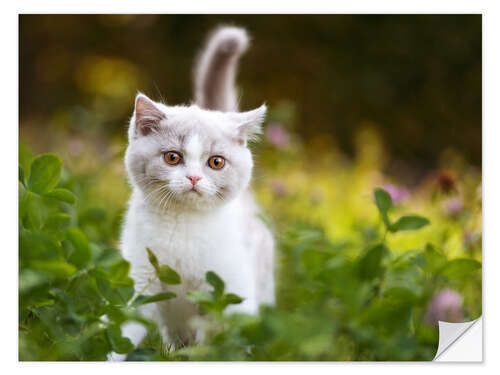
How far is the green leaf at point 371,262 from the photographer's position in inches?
39.0

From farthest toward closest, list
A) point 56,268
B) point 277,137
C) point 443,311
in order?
1. point 277,137
2. point 443,311
3. point 56,268

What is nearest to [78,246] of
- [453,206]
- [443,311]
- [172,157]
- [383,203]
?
[172,157]

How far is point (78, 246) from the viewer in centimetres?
100

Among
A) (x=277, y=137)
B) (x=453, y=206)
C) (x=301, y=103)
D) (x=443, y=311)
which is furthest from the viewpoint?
(x=301, y=103)

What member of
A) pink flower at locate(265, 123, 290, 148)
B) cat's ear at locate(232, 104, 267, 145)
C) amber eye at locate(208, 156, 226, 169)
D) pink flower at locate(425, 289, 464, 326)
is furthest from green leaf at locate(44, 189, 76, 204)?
pink flower at locate(265, 123, 290, 148)

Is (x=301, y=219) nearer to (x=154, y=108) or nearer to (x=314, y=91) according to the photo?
(x=314, y=91)

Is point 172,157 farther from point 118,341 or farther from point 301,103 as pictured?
point 301,103

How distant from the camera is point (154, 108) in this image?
1183mm

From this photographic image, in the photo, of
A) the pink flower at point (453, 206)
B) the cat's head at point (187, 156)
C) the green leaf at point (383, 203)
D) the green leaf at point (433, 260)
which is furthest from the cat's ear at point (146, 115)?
the pink flower at point (453, 206)

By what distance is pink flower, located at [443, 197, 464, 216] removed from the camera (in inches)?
62.8

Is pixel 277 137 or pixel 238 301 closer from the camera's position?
pixel 238 301

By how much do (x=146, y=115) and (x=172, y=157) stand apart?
0.40ft
